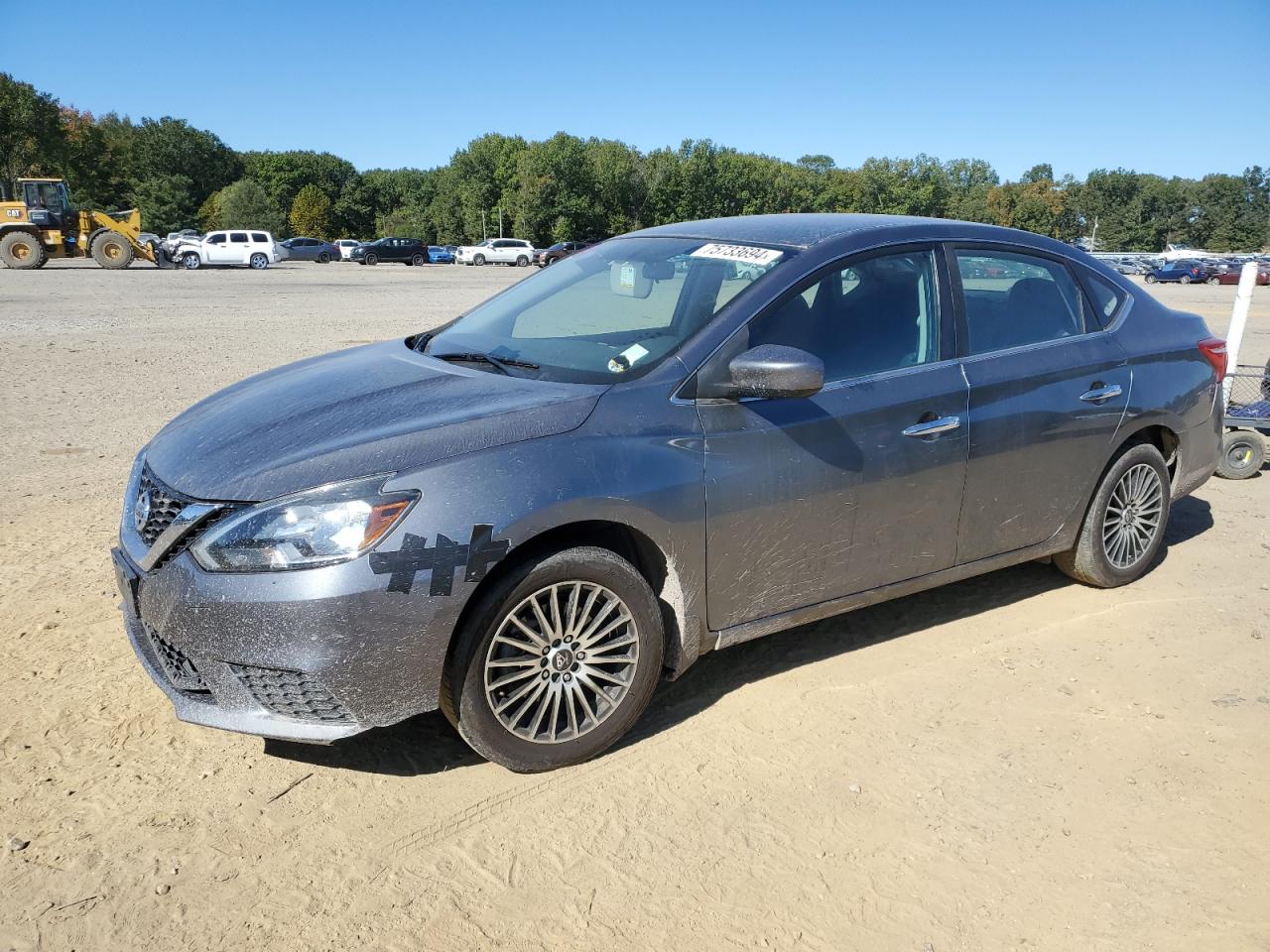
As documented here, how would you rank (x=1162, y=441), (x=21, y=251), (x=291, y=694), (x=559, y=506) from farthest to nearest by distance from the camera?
(x=21, y=251) < (x=1162, y=441) < (x=559, y=506) < (x=291, y=694)

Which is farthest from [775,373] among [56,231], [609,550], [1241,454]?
[56,231]

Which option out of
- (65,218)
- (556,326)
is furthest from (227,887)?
(65,218)

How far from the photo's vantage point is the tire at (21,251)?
113 ft

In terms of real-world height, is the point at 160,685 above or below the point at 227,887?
above

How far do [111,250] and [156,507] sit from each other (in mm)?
39769

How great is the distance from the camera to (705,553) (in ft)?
11.4

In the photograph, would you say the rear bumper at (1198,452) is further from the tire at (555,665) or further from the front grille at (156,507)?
the front grille at (156,507)

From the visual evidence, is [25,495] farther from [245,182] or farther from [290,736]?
[245,182]

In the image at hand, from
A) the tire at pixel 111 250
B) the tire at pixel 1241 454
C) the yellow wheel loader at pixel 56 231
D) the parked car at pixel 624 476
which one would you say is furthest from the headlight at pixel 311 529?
the tire at pixel 111 250

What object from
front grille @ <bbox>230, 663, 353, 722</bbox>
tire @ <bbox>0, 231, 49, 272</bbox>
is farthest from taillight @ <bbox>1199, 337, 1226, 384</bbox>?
tire @ <bbox>0, 231, 49, 272</bbox>

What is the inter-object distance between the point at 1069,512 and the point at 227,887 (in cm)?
374

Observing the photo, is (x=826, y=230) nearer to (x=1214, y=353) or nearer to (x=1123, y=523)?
(x=1123, y=523)

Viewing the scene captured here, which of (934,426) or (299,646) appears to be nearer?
(299,646)

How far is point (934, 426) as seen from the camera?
3938 mm
